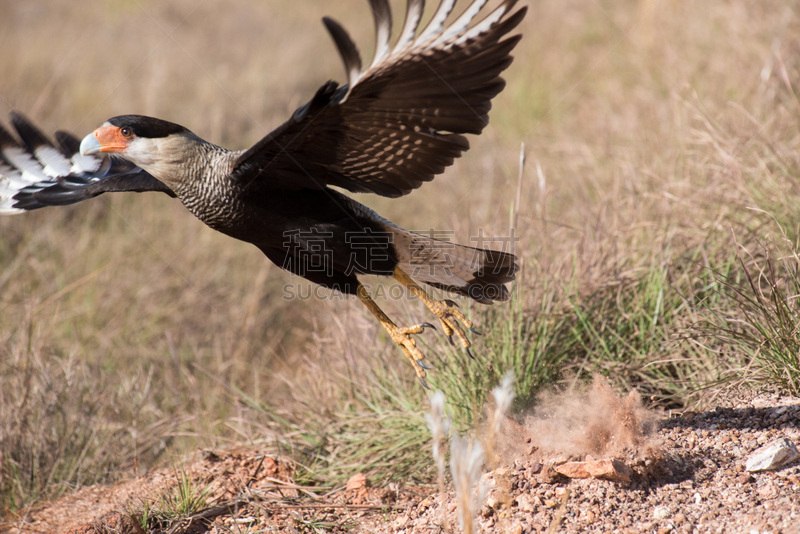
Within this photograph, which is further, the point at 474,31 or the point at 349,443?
the point at 349,443

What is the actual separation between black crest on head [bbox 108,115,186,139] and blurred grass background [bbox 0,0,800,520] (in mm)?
1506

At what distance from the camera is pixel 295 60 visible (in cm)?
996

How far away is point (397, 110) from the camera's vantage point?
7.79 ft

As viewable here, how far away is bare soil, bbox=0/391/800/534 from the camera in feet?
7.13

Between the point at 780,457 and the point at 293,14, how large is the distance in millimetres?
12816

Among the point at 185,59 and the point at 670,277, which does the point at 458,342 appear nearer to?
the point at 670,277

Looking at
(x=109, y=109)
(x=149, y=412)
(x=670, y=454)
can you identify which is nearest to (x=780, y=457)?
(x=670, y=454)

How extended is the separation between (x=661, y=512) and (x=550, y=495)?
1.29ft

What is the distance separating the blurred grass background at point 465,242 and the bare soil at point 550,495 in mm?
165

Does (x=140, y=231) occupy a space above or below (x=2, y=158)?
below

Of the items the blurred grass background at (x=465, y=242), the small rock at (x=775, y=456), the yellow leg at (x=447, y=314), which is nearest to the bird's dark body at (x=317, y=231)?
the yellow leg at (x=447, y=314)

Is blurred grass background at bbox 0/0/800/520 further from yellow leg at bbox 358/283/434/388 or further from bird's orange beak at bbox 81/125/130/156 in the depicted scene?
bird's orange beak at bbox 81/125/130/156

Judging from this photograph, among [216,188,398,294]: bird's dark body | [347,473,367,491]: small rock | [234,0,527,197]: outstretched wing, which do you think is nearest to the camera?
[234,0,527,197]: outstretched wing

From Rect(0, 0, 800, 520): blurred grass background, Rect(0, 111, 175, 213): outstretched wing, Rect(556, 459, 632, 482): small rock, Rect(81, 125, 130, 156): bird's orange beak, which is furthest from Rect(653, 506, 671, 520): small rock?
Rect(0, 111, 175, 213): outstretched wing
